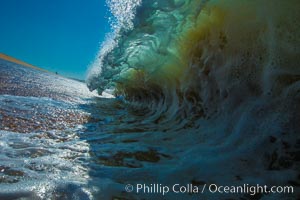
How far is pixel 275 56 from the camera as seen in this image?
2.68 meters

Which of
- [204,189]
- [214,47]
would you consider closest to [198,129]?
[214,47]

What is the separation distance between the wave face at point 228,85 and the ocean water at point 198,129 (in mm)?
11

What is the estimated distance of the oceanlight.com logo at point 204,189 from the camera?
166 centimetres

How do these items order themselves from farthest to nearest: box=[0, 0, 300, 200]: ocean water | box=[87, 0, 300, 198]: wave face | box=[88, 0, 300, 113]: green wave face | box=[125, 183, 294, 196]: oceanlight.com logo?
box=[88, 0, 300, 113]: green wave face < box=[87, 0, 300, 198]: wave face < box=[0, 0, 300, 200]: ocean water < box=[125, 183, 294, 196]: oceanlight.com logo

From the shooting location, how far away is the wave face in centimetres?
209

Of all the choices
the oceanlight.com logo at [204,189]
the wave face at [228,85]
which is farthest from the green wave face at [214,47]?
the oceanlight.com logo at [204,189]

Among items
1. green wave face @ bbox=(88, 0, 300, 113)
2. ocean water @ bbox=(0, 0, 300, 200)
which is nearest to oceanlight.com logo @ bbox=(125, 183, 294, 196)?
ocean water @ bbox=(0, 0, 300, 200)

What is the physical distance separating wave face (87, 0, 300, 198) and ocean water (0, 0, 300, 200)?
0.4 inches

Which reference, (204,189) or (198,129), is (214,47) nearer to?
(198,129)

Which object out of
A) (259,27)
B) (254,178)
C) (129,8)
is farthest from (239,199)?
(129,8)

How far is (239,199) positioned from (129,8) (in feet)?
13.7

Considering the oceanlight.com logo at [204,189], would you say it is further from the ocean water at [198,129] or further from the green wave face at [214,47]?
the green wave face at [214,47]

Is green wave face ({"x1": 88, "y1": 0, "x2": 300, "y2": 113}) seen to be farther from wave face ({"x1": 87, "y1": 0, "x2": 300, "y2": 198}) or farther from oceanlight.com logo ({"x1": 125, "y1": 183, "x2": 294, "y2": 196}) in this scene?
oceanlight.com logo ({"x1": 125, "y1": 183, "x2": 294, "y2": 196})

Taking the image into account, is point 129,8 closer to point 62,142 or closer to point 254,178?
point 62,142
